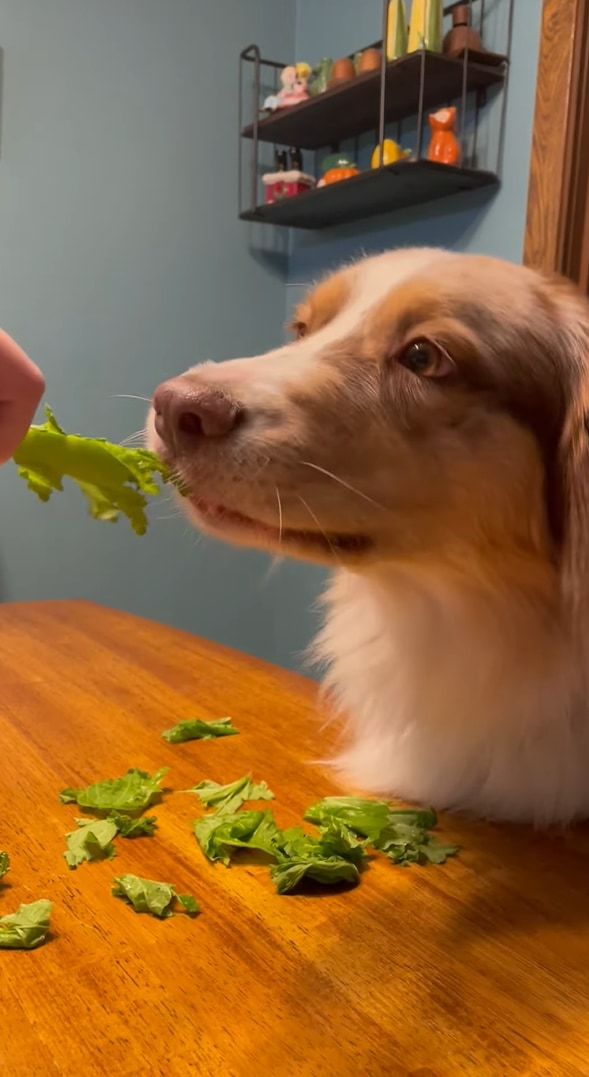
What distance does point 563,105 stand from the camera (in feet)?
7.51

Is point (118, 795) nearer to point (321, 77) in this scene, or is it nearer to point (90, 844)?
point (90, 844)

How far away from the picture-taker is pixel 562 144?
230 cm

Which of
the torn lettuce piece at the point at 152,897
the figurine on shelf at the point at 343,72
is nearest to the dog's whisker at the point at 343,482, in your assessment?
the torn lettuce piece at the point at 152,897

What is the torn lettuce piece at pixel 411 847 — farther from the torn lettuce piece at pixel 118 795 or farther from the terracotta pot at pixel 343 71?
the terracotta pot at pixel 343 71

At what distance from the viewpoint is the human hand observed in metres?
0.66

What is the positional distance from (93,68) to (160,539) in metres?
1.67

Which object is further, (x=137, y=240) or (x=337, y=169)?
(x=137, y=240)

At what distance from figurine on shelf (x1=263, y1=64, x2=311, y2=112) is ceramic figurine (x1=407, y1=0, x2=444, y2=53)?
0.58 metres

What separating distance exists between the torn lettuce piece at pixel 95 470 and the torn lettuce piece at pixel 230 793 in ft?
1.02

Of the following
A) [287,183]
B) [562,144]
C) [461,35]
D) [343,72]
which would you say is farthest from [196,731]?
[287,183]

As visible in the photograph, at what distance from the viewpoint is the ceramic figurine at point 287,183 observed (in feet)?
10.4

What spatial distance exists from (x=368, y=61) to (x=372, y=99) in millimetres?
108

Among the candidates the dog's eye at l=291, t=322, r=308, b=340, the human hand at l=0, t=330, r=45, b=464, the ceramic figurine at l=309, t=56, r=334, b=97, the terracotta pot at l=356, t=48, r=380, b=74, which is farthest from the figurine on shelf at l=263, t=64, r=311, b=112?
the human hand at l=0, t=330, r=45, b=464

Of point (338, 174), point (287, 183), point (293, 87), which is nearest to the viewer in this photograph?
point (338, 174)
